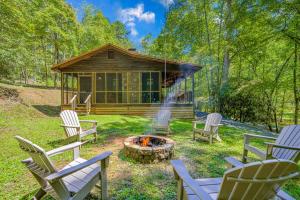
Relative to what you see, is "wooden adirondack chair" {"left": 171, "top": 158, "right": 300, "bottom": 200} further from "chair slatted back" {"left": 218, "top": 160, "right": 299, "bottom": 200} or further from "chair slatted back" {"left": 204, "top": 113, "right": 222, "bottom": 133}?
"chair slatted back" {"left": 204, "top": 113, "right": 222, "bottom": 133}

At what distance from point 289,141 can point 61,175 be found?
3.58m

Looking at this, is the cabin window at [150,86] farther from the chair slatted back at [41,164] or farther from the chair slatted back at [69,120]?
the chair slatted back at [41,164]

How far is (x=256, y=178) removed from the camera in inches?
53.4

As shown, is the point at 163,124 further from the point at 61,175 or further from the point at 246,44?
the point at 246,44

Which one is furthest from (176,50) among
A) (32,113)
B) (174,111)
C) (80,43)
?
(32,113)

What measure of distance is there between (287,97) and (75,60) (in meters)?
15.2

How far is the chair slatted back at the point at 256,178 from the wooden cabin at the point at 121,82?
Result: 30.9ft

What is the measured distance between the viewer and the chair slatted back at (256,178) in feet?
4.30

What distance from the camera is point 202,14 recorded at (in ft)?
51.4

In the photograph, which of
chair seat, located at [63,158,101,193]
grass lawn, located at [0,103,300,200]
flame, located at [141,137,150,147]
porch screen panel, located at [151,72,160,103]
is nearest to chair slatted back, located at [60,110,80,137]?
grass lawn, located at [0,103,300,200]

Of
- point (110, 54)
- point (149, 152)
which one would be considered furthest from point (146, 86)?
point (149, 152)

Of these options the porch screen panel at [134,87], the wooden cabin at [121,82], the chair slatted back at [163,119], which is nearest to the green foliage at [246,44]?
the wooden cabin at [121,82]

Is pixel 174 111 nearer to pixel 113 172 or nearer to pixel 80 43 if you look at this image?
pixel 113 172

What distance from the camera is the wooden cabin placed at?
11.3 meters
